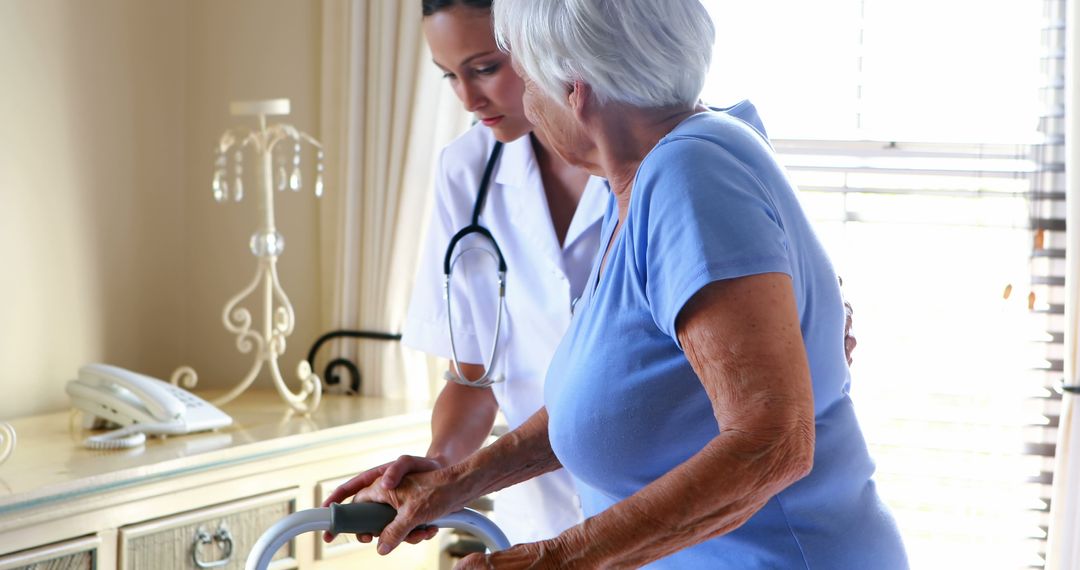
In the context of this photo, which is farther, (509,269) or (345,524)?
(509,269)

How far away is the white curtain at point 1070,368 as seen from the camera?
2068 millimetres

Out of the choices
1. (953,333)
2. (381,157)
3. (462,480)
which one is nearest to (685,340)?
(462,480)

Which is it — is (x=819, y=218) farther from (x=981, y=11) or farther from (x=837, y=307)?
(x=837, y=307)

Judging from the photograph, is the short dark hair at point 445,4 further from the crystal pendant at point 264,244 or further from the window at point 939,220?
the window at point 939,220

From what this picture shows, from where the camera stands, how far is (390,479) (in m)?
1.22

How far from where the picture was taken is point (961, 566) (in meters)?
2.29

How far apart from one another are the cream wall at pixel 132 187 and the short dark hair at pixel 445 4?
3.85ft

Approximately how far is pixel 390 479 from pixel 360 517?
0.21 ft

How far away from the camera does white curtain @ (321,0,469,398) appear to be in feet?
8.17

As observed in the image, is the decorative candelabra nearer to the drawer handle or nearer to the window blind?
the drawer handle

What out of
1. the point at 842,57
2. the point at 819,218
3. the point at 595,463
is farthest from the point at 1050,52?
the point at 595,463

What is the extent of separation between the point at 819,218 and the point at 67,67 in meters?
1.67

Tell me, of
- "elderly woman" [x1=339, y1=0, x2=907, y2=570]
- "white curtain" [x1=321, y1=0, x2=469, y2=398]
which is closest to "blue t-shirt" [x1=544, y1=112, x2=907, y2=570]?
"elderly woman" [x1=339, y1=0, x2=907, y2=570]

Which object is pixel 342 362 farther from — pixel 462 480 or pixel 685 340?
pixel 685 340
